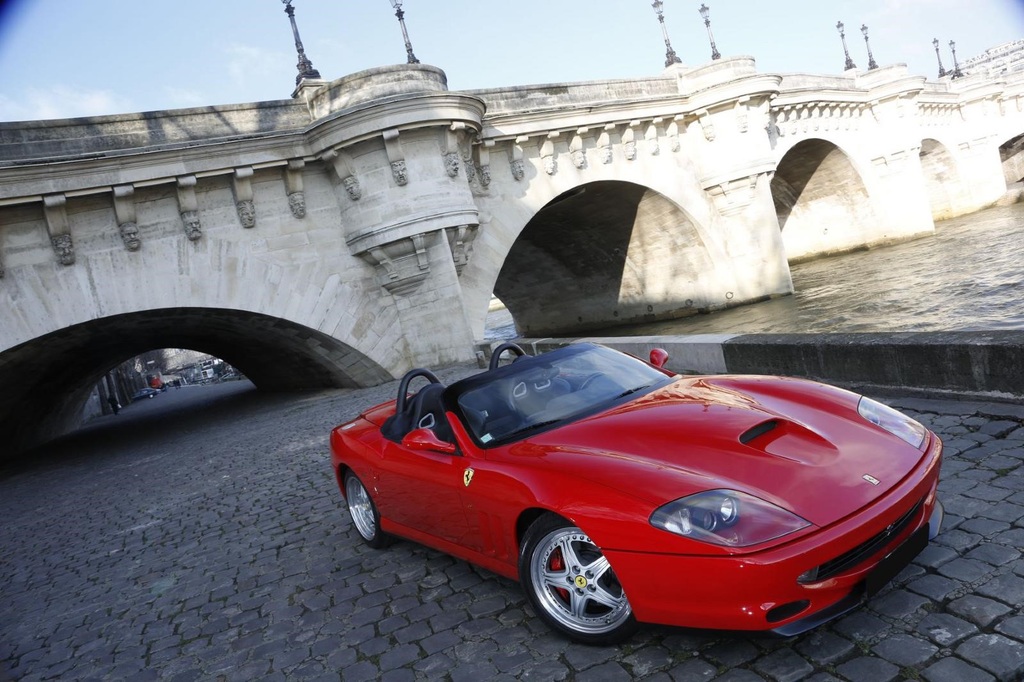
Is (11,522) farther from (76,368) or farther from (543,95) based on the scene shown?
(543,95)

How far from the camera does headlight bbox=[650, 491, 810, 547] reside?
8.00 feet

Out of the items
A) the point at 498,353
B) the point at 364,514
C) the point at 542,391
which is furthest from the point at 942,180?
the point at 542,391

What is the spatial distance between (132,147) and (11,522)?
24.0 ft

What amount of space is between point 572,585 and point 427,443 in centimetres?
107

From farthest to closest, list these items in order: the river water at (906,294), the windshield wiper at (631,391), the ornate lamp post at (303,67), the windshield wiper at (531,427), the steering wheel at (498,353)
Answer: the ornate lamp post at (303,67)
the river water at (906,294)
the steering wheel at (498,353)
the windshield wiper at (631,391)
the windshield wiper at (531,427)

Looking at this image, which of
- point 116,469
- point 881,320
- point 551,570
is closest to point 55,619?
point 551,570

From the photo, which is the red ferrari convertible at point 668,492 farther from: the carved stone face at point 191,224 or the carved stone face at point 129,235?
the carved stone face at point 191,224

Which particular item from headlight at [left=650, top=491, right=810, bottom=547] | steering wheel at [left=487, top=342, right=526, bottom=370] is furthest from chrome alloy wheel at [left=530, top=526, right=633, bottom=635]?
steering wheel at [left=487, top=342, right=526, bottom=370]

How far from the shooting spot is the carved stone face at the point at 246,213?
575 inches

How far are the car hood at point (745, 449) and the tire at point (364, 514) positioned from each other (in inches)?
66.7

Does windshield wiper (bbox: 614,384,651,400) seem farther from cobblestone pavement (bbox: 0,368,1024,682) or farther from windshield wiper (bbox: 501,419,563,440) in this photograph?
cobblestone pavement (bbox: 0,368,1024,682)

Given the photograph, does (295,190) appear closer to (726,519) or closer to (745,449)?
(745,449)

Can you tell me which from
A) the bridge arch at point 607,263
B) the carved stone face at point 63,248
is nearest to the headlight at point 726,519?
the carved stone face at point 63,248

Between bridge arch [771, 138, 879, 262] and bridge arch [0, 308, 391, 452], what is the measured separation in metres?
22.1
